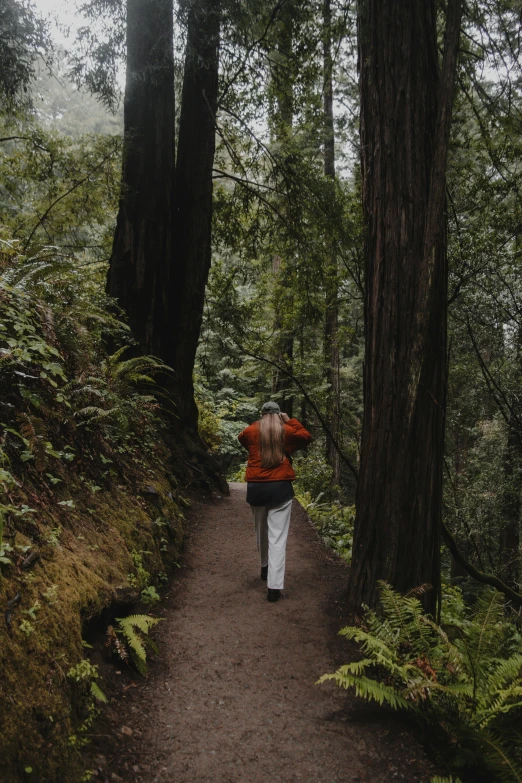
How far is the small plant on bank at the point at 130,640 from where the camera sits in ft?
10.7

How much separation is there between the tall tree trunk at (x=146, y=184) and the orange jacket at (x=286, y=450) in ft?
12.6

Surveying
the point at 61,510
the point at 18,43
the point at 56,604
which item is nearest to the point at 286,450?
the point at 61,510

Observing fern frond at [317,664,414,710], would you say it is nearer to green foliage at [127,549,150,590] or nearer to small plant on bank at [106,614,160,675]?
small plant on bank at [106,614,160,675]

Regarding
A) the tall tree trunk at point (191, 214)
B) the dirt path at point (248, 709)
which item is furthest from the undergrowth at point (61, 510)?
the tall tree trunk at point (191, 214)

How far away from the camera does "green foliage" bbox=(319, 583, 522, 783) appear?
2672mm

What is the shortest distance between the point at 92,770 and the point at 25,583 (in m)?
1.00

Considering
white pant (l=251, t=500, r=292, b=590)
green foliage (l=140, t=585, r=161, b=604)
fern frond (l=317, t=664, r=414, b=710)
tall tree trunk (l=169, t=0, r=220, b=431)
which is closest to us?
fern frond (l=317, t=664, r=414, b=710)

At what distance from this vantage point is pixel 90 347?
5.39 m

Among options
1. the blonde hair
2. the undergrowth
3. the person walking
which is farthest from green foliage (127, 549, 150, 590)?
the blonde hair

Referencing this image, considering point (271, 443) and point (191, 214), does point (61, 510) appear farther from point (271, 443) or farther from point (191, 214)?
point (191, 214)

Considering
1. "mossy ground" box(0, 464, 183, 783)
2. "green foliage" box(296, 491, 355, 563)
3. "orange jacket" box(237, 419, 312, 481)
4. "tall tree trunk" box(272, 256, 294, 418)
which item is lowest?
"green foliage" box(296, 491, 355, 563)

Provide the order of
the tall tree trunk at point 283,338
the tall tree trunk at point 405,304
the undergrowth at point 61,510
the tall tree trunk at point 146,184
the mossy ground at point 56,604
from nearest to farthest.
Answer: the mossy ground at point 56,604 → the undergrowth at point 61,510 → the tall tree trunk at point 405,304 → the tall tree trunk at point 146,184 → the tall tree trunk at point 283,338

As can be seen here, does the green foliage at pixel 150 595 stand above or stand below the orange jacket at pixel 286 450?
below

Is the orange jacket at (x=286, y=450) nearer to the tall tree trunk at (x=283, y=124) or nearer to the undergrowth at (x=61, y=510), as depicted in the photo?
the undergrowth at (x=61, y=510)
